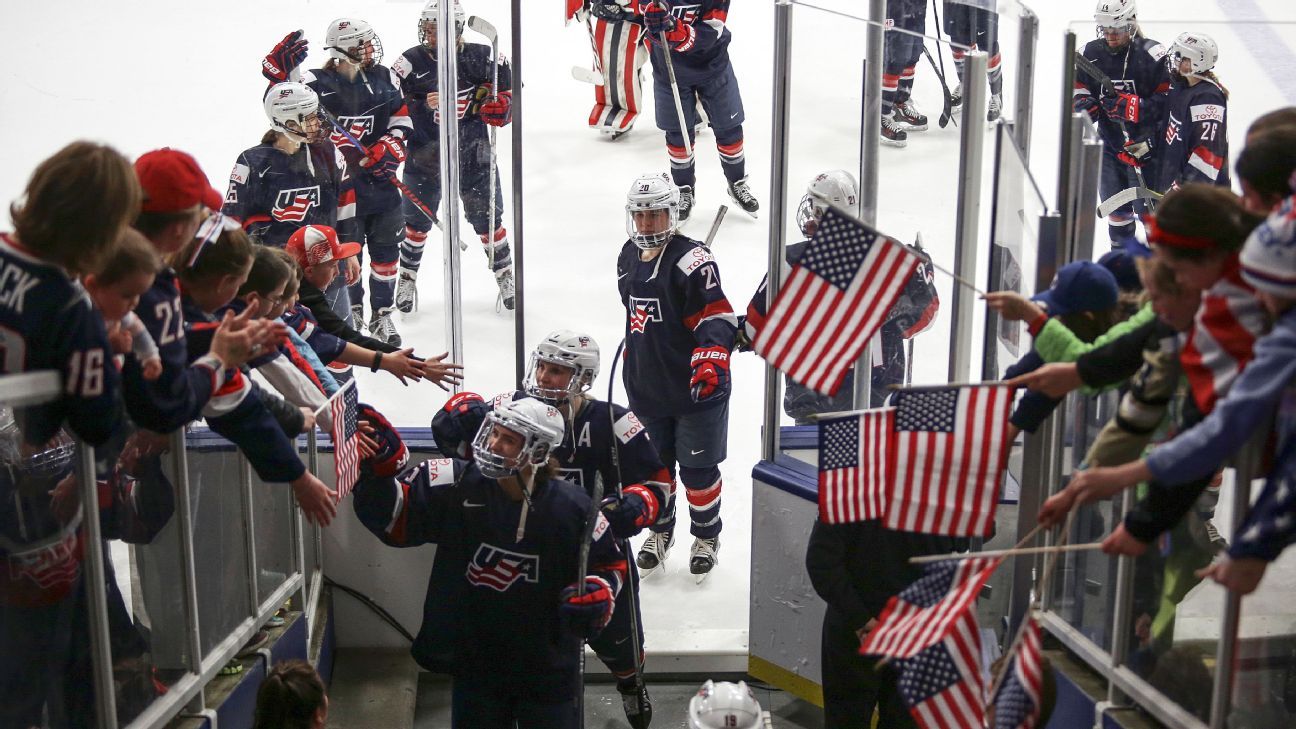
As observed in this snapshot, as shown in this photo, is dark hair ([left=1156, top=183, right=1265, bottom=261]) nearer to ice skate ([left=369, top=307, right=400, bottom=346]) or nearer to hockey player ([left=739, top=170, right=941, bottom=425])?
hockey player ([left=739, top=170, right=941, bottom=425])

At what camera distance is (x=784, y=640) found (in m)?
5.31

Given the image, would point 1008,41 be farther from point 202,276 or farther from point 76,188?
point 76,188

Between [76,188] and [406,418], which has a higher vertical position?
[76,188]

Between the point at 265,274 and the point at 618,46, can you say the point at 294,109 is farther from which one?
the point at 265,274

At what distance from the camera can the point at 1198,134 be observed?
729 centimetres

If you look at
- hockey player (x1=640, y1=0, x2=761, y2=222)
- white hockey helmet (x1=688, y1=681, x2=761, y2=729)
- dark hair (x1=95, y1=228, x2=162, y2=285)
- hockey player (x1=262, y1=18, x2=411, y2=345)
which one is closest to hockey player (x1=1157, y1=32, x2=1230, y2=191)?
hockey player (x1=640, y1=0, x2=761, y2=222)

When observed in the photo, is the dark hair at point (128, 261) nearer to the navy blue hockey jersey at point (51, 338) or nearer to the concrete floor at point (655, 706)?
the navy blue hockey jersey at point (51, 338)

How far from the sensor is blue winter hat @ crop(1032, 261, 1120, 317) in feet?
10.9

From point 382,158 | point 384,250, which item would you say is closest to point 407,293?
point 384,250

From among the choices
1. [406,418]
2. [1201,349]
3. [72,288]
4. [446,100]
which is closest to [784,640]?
[406,418]

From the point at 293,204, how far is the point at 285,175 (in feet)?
0.39

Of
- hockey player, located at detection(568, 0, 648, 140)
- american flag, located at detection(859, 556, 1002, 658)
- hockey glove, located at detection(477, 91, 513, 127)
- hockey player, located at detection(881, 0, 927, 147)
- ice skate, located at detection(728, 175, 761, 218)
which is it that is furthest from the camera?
ice skate, located at detection(728, 175, 761, 218)

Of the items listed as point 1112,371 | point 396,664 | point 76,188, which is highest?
point 76,188

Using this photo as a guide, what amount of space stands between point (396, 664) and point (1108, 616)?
2.89 m
